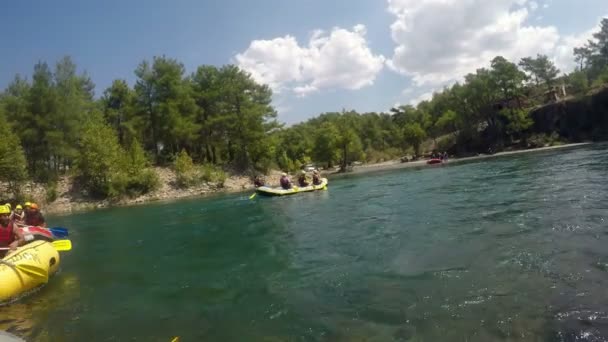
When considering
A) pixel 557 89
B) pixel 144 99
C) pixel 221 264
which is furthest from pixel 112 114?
pixel 557 89

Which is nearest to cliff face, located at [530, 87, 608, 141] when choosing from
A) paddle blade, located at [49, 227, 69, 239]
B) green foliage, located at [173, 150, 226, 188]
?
green foliage, located at [173, 150, 226, 188]

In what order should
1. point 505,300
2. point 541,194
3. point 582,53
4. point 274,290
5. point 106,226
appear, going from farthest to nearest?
point 582,53
point 106,226
point 541,194
point 274,290
point 505,300

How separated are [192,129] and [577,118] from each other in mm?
49561

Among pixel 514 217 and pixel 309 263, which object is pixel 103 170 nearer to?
pixel 309 263

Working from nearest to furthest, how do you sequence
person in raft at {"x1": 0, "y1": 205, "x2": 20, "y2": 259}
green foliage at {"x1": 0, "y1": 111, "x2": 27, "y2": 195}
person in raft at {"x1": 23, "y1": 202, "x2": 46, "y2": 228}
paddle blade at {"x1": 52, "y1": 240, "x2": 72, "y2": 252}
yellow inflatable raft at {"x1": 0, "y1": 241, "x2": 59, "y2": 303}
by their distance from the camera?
1. yellow inflatable raft at {"x1": 0, "y1": 241, "x2": 59, "y2": 303}
2. person in raft at {"x1": 0, "y1": 205, "x2": 20, "y2": 259}
3. paddle blade at {"x1": 52, "y1": 240, "x2": 72, "y2": 252}
4. person in raft at {"x1": 23, "y1": 202, "x2": 46, "y2": 228}
5. green foliage at {"x1": 0, "y1": 111, "x2": 27, "y2": 195}

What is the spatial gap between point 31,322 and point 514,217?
456 inches

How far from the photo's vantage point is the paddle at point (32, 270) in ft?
28.2

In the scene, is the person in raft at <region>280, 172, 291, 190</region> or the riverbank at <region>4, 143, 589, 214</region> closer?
the person in raft at <region>280, 172, 291, 190</region>

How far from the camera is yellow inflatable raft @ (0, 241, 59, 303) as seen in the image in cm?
827

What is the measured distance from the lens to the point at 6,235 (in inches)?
410

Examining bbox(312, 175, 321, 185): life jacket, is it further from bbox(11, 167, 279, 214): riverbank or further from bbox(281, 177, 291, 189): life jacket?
bbox(11, 167, 279, 214): riverbank

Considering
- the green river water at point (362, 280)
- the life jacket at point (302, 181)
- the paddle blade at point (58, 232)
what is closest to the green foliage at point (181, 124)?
the life jacket at point (302, 181)

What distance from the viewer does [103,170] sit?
35.7m

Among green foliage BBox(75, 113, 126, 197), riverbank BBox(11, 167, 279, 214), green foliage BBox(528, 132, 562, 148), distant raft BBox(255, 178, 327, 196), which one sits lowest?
green foliage BBox(528, 132, 562, 148)
